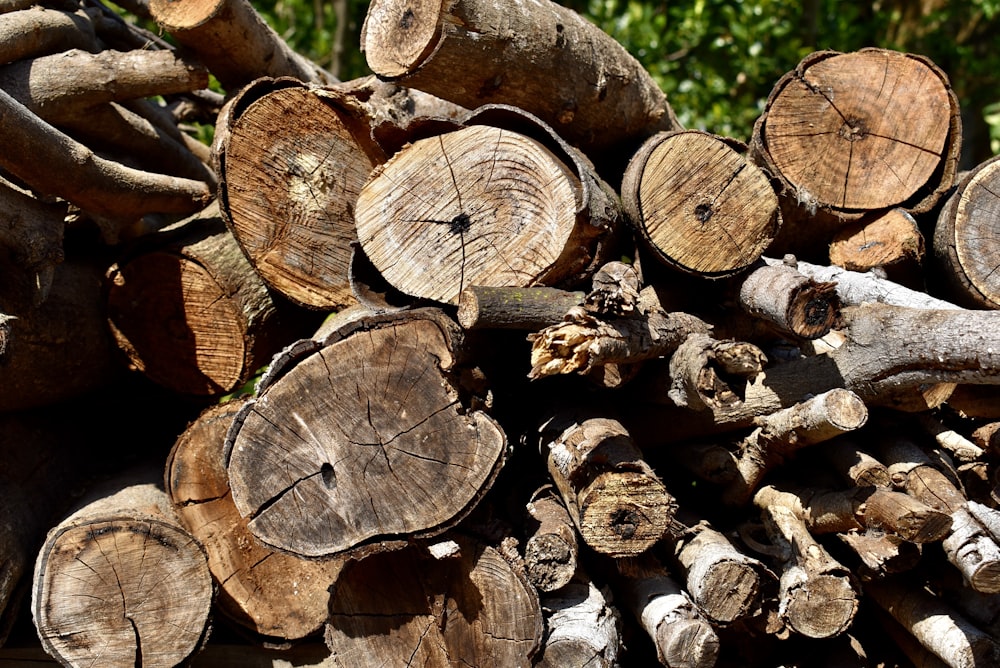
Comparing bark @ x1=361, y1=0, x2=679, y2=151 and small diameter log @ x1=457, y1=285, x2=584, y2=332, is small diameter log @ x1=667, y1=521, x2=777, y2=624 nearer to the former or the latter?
small diameter log @ x1=457, y1=285, x2=584, y2=332

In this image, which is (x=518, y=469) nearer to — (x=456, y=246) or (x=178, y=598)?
(x=456, y=246)

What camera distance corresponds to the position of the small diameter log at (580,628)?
8.16 feet

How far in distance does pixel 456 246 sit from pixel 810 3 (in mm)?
5902

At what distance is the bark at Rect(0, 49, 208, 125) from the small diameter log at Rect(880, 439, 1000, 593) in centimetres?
278

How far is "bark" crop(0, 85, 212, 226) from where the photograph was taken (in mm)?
2754

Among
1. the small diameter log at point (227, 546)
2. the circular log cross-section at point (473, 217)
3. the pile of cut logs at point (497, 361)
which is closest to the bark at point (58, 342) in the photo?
the pile of cut logs at point (497, 361)

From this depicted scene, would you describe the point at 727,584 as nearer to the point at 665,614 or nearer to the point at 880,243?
the point at 665,614

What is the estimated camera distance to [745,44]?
23.4 feet

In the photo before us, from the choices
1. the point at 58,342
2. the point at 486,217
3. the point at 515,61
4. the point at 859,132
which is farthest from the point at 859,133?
the point at 58,342

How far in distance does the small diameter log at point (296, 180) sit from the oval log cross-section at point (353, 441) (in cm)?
65

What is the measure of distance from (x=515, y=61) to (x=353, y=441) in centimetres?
125

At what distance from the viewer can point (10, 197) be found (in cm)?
281

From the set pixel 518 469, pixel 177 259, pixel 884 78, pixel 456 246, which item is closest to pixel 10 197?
pixel 177 259

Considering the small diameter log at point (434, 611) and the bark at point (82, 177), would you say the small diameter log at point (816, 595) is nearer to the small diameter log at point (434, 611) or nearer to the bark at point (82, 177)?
the small diameter log at point (434, 611)
